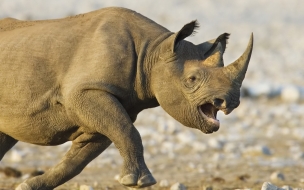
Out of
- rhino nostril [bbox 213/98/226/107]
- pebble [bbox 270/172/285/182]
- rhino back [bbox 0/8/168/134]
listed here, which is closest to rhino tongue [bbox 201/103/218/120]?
rhino nostril [bbox 213/98/226/107]

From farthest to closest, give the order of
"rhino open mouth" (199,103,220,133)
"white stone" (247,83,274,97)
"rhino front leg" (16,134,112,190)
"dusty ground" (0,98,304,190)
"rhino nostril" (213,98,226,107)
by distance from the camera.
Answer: "white stone" (247,83,274,97)
"dusty ground" (0,98,304,190)
"rhino front leg" (16,134,112,190)
"rhino open mouth" (199,103,220,133)
"rhino nostril" (213,98,226,107)

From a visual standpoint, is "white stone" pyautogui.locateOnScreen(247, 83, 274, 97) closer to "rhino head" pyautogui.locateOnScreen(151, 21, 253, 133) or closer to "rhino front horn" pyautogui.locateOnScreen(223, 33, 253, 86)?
"rhino head" pyautogui.locateOnScreen(151, 21, 253, 133)

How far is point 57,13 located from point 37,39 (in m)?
22.4

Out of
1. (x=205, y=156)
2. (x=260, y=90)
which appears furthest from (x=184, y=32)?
(x=260, y=90)

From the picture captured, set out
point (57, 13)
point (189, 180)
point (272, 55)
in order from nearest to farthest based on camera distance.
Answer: point (189, 180)
point (272, 55)
point (57, 13)

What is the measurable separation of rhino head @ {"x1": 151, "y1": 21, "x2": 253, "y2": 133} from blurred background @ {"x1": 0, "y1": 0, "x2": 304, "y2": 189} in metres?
2.15

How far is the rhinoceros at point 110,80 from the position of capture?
830 centimetres

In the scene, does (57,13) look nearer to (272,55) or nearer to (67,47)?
(272,55)

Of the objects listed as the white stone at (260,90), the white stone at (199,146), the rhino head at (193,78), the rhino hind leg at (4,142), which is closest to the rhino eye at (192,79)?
the rhino head at (193,78)

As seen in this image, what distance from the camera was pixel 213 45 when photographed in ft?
28.3

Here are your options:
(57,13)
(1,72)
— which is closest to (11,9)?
(57,13)

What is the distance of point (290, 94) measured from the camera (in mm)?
20766

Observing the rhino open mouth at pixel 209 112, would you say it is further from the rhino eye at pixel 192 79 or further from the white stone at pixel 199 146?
the white stone at pixel 199 146

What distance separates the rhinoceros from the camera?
8297 millimetres
